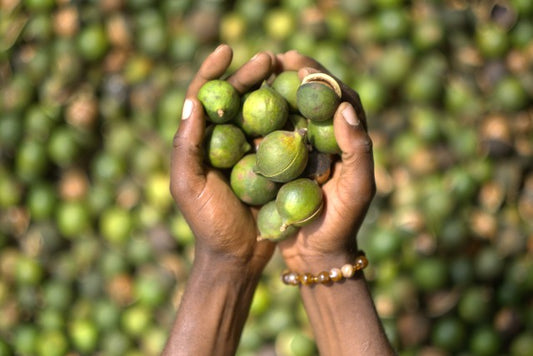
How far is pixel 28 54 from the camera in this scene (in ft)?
12.6

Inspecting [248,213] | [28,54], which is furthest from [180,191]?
[28,54]

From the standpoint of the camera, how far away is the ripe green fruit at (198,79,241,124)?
198 centimetres

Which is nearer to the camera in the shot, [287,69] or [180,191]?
[180,191]

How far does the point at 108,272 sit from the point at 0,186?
33.4 inches

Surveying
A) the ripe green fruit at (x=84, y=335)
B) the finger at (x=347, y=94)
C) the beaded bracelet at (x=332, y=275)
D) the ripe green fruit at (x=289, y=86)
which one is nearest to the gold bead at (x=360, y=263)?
the beaded bracelet at (x=332, y=275)

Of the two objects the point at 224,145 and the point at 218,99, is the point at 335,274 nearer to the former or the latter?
the point at 224,145

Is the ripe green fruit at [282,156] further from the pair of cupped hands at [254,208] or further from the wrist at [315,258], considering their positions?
the wrist at [315,258]

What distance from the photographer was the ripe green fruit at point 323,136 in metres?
1.99

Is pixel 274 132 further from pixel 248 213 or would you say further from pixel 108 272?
pixel 108 272

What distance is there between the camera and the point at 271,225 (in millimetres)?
2018

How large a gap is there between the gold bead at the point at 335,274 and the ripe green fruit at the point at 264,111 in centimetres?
54

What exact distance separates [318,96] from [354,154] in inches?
8.6

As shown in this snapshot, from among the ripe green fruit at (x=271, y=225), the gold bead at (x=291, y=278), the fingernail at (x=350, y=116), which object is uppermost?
the fingernail at (x=350, y=116)

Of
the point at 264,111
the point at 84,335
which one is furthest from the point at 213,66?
the point at 84,335
